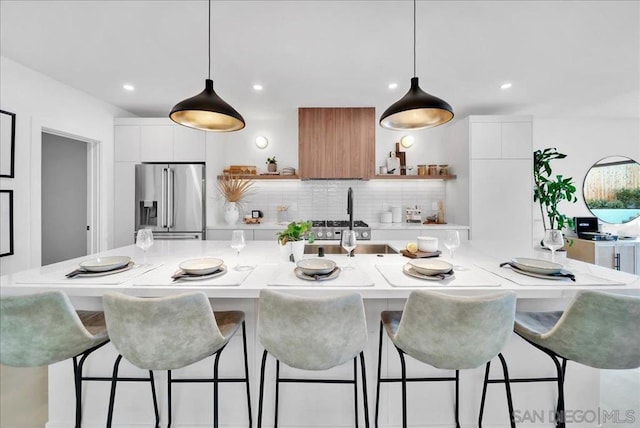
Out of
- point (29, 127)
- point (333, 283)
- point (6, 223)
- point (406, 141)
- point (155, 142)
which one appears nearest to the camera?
point (333, 283)

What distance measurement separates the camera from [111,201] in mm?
3713

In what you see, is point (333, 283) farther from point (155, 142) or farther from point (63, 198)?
point (63, 198)

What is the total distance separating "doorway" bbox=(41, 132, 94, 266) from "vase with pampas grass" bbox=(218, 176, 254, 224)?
1936 mm

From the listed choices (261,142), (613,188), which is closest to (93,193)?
(261,142)

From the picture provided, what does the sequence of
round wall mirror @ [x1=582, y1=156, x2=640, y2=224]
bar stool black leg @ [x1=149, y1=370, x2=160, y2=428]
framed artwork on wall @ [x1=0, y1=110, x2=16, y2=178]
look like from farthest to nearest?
round wall mirror @ [x1=582, y1=156, x2=640, y2=224], framed artwork on wall @ [x1=0, y1=110, x2=16, y2=178], bar stool black leg @ [x1=149, y1=370, x2=160, y2=428]

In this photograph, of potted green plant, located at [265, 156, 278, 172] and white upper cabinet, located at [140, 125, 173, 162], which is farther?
potted green plant, located at [265, 156, 278, 172]

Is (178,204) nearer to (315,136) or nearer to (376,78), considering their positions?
(315,136)

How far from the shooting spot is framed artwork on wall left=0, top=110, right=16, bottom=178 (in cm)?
249

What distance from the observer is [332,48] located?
2.35 m

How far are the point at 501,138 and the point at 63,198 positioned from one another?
612 centimetres

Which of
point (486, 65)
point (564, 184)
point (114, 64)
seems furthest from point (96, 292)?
point (564, 184)

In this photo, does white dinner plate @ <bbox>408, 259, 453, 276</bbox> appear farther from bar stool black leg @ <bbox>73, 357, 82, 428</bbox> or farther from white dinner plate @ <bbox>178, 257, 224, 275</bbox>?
bar stool black leg @ <bbox>73, 357, 82, 428</bbox>

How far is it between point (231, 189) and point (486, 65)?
10.7 ft
